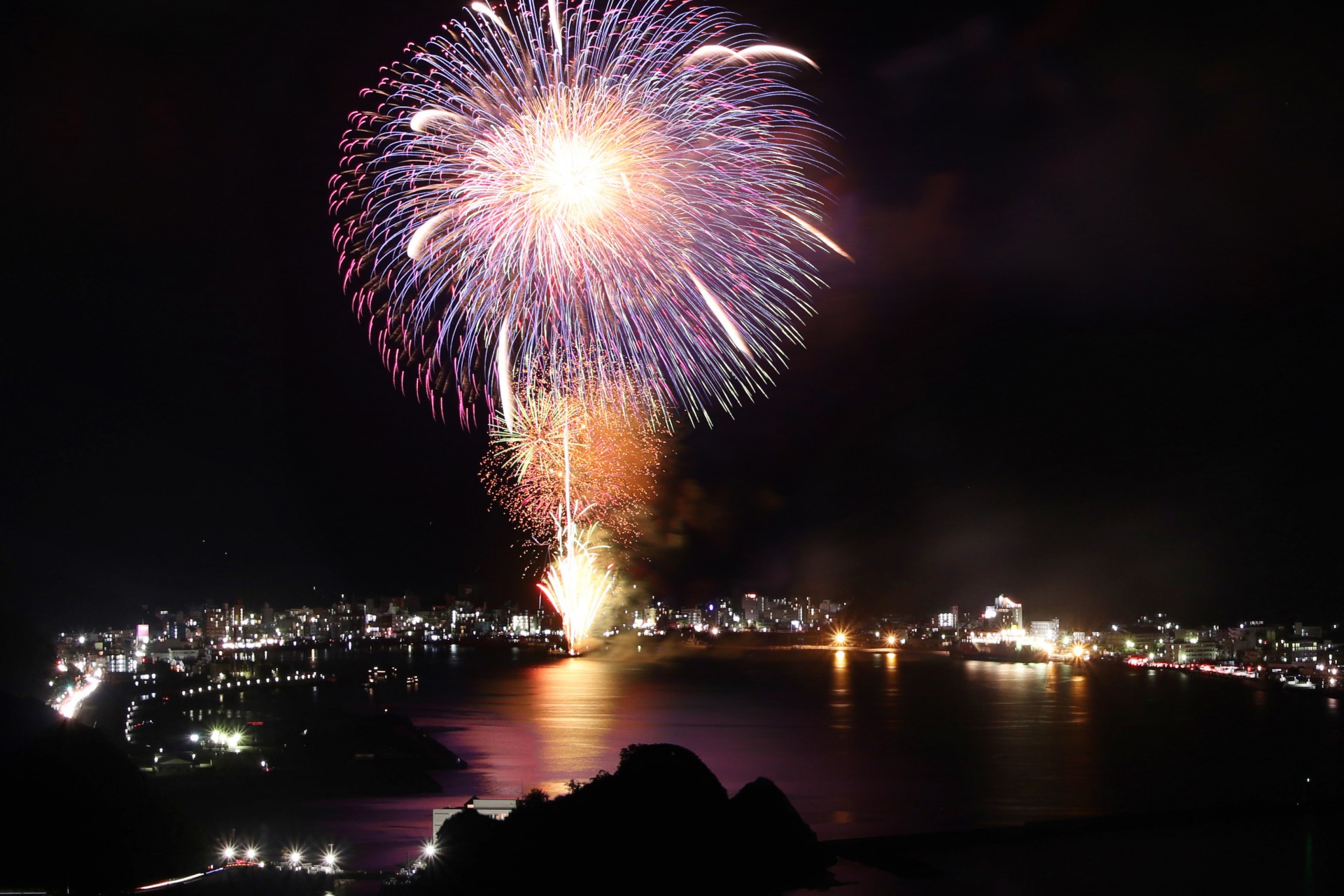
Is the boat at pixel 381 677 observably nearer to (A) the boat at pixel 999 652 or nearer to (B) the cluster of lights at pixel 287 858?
(B) the cluster of lights at pixel 287 858

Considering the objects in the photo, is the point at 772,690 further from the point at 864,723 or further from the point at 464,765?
the point at 464,765

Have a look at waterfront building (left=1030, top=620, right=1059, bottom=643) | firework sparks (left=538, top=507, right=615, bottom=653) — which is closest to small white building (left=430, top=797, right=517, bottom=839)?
firework sparks (left=538, top=507, right=615, bottom=653)

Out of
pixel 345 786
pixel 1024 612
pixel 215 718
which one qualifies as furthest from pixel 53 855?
pixel 1024 612

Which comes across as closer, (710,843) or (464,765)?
(710,843)

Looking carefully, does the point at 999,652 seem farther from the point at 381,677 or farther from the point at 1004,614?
the point at 381,677

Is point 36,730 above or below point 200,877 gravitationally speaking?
above

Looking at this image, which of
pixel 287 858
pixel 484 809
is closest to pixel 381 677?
pixel 287 858

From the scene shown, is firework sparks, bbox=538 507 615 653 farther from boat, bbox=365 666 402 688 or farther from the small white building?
boat, bbox=365 666 402 688

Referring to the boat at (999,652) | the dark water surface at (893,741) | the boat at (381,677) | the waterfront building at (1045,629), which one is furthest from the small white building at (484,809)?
the waterfront building at (1045,629)
